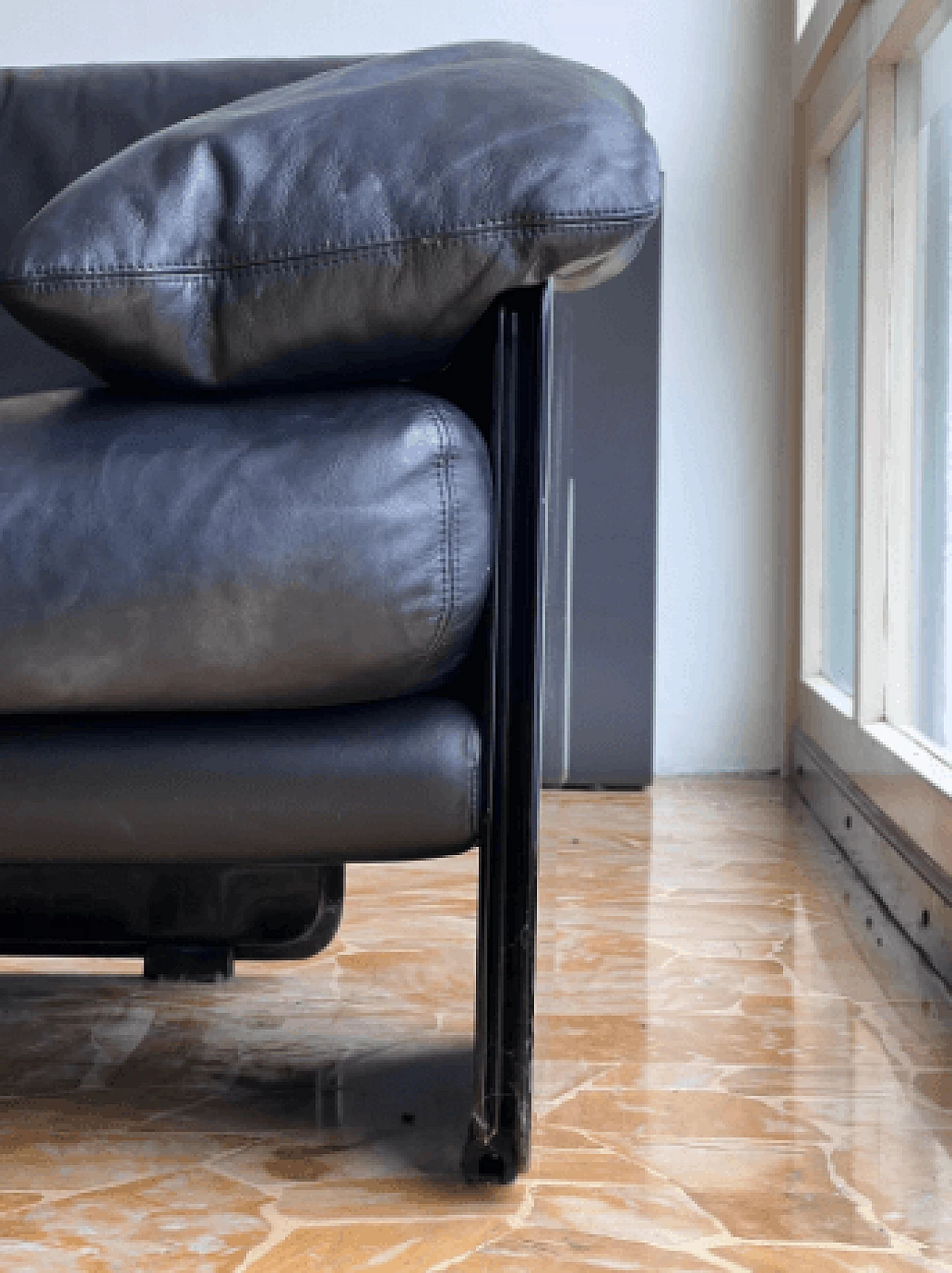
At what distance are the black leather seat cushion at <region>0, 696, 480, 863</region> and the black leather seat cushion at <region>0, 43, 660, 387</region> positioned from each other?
8.6 inches

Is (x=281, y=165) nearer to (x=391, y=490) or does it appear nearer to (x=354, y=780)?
(x=391, y=490)

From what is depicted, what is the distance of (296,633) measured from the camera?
0.93m

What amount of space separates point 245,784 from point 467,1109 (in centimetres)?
34

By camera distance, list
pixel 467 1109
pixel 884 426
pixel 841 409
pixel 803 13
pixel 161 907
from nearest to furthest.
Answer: pixel 467 1109
pixel 161 907
pixel 884 426
pixel 841 409
pixel 803 13

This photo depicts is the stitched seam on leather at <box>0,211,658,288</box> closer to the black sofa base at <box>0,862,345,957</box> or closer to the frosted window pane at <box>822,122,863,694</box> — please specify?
the black sofa base at <box>0,862,345,957</box>

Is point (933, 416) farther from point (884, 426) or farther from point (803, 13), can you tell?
point (803, 13)

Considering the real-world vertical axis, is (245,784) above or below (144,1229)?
above

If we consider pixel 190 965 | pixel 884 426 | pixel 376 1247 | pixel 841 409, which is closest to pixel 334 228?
pixel 376 1247

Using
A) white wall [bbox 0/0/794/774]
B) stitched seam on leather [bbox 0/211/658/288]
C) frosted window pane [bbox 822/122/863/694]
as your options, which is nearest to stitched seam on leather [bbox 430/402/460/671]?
stitched seam on leather [bbox 0/211/658/288]

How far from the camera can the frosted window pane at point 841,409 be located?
271 centimetres

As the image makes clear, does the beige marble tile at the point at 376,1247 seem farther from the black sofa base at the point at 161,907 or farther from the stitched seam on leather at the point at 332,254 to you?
the stitched seam on leather at the point at 332,254

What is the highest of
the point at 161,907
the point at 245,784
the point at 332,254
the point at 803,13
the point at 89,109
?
the point at 803,13

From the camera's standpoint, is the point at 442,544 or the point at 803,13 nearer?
the point at 442,544

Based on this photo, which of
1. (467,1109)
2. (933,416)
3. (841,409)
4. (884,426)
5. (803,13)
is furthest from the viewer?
(803,13)
